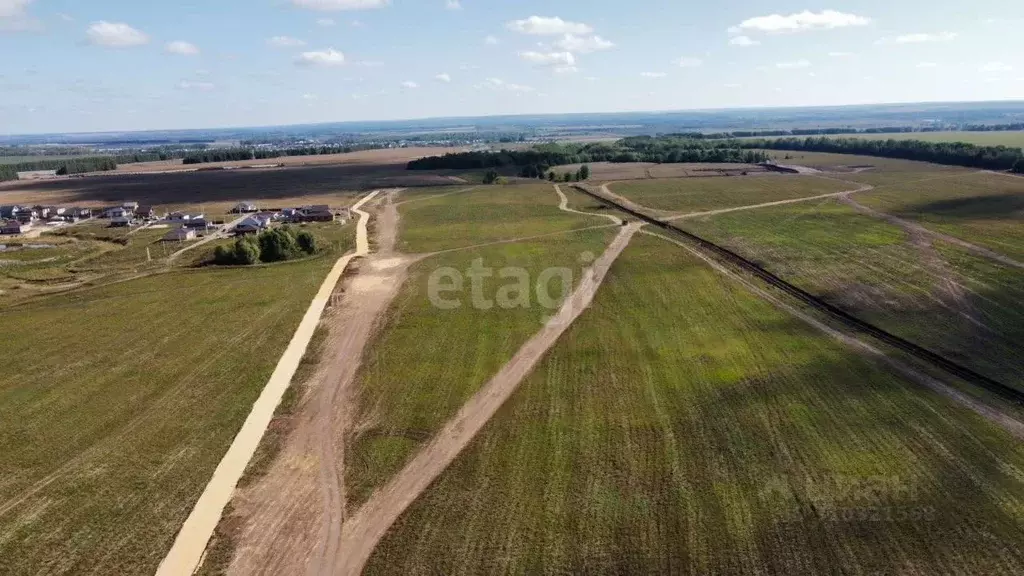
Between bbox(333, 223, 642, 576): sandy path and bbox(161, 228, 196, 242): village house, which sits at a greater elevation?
bbox(161, 228, 196, 242): village house

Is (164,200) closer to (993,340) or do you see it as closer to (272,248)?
(272,248)

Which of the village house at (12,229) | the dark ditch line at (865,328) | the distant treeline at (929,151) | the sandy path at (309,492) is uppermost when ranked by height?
the distant treeline at (929,151)

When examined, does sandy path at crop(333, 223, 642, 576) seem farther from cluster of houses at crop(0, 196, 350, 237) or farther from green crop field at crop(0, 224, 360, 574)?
cluster of houses at crop(0, 196, 350, 237)

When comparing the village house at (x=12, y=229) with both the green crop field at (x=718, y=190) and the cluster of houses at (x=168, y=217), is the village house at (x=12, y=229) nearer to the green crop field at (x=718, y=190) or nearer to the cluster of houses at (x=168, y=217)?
→ the cluster of houses at (x=168, y=217)

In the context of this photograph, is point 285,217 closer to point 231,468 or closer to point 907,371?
point 231,468

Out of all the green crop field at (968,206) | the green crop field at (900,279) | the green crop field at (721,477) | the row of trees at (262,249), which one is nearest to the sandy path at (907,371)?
the green crop field at (721,477)

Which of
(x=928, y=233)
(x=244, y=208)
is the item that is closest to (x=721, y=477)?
(x=928, y=233)

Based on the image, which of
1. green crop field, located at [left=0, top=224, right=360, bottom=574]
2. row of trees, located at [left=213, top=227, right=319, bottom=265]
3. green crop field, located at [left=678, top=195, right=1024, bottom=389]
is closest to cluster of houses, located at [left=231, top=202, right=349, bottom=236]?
row of trees, located at [left=213, top=227, right=319, bottom=265]
